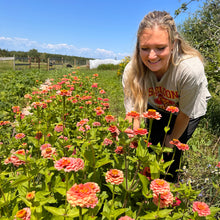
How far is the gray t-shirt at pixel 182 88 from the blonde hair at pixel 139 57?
0.07 meters

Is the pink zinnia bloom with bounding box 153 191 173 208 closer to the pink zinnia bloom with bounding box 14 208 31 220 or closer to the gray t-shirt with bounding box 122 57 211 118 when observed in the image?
the pink zinnia bloom with bounding box 14 208 31 220

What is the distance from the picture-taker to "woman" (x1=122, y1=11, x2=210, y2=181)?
1.74 m

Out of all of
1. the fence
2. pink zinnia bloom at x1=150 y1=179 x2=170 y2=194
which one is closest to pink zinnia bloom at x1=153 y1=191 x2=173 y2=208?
pink zinnia bloom at x1=150 y1=179 x2=170 y2=194

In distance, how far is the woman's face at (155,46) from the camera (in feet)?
5.55

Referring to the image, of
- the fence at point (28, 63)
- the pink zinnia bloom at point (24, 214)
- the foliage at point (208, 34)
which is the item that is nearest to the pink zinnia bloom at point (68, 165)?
the pink zinnia bloom at point (24, 214)

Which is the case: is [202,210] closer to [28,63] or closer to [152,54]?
[152,54]

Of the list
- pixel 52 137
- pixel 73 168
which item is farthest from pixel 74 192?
pixel 52 137

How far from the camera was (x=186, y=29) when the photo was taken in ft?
16.4

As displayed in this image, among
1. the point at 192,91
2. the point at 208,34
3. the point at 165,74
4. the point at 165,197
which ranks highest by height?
the point at 208,34

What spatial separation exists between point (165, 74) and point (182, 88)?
0.22 metres

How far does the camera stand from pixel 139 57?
2.07m

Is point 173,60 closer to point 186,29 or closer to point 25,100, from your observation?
point 186,29

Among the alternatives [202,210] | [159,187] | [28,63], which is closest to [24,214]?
[159,187]

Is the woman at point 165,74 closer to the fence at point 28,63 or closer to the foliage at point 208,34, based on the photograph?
the foliage at point 208,34
